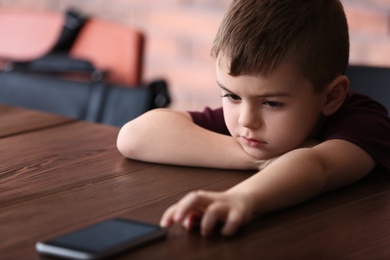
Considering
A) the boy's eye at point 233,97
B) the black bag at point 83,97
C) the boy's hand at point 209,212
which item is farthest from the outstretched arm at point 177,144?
the black bag at point 83,97

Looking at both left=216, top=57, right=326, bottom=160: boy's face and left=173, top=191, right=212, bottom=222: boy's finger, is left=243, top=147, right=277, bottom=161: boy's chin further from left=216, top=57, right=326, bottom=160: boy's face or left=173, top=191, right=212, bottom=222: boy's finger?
left=173, top=191, right=212, bottom=222: boy's finger

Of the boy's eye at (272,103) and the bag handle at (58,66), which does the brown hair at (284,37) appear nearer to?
the boy's eye at (272,103)

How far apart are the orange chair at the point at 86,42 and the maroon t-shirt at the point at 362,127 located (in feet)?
6.07

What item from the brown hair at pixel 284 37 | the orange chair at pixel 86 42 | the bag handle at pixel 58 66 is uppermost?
the brown hair at pixel 284 37

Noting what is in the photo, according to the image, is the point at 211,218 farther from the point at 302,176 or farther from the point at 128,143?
the point at 128,143

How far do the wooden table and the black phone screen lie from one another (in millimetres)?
16

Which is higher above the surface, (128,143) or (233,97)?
(233,97)

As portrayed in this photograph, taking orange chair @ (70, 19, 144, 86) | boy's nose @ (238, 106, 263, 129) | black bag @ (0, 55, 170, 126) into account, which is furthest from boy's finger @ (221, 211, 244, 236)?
orange chair @ (70, 19, 144, 86)

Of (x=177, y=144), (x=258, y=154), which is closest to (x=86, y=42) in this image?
(x=177, y=144)

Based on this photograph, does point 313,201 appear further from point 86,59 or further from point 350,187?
point 86,59

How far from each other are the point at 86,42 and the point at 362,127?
7.25 feet

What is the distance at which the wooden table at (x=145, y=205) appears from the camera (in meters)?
1.03

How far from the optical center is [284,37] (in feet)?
4.31

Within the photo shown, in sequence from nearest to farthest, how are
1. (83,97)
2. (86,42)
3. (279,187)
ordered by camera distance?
(279,187) → (83,97) → (86,42)
